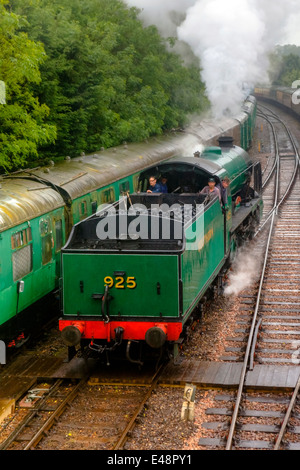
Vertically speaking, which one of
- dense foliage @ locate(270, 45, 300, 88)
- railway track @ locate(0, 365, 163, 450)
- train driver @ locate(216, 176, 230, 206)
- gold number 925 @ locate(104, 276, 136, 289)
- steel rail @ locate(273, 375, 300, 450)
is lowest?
railway track @ locate(0, 365, 163, 450)

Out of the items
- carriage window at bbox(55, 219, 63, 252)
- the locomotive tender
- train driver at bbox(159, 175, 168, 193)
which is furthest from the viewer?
train driver at bbox(159, 175, 168, 193)

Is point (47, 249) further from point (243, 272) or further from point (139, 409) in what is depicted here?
point (243, 272)

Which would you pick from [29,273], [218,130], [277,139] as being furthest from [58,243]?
[277,139]

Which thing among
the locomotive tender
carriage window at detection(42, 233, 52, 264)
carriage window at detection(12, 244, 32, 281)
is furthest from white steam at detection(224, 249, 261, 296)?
carriage window at detection(12, 244, 32, 281)

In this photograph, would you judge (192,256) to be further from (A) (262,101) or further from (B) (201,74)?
(A) (262,101)

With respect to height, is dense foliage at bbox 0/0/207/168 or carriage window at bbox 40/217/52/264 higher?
dense foliage at bbox 0/0/207/168

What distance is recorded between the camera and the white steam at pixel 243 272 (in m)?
14.8

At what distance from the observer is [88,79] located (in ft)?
62.8

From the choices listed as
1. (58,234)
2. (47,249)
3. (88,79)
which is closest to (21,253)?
(47,249)

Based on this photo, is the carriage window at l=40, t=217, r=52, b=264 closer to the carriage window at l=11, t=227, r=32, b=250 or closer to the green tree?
the carriage window at l=11, t=227, r=32, b=250

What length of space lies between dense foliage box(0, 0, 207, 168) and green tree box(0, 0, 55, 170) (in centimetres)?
3

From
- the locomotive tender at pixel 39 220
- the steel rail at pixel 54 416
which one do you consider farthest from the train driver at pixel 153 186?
the steel rail at pixel 54 416

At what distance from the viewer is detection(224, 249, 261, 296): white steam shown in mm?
14786

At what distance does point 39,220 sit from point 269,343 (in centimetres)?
445
